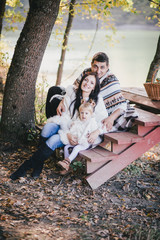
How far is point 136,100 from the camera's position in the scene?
518 cm

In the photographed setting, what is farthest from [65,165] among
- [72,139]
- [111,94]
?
[111,94]

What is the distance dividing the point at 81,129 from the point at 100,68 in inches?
41.4

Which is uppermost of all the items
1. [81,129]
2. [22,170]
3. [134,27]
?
[134,27]

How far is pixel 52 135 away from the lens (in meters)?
4.06

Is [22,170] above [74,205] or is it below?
above

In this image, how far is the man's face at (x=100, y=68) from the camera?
167 inches

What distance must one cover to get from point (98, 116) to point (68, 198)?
4.07 feet

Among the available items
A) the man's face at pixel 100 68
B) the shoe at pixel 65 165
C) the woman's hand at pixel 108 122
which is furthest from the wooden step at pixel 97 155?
the man's face at pixel 100 68

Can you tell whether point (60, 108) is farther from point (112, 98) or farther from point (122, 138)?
point (122, 138)

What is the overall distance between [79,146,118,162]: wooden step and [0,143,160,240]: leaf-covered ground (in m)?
0.53

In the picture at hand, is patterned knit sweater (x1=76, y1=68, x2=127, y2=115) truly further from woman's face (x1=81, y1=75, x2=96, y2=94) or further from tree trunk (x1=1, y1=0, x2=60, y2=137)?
tree trunk (x1=1, y1=0, x2=60, y2=137)

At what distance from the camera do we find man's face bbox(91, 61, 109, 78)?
14.0ft

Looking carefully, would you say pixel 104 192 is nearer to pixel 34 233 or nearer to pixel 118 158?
pixel 118 158

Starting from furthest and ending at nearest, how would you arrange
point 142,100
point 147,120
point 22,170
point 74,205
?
point 142,100, point 147,120, point 22,170, point 74,205
